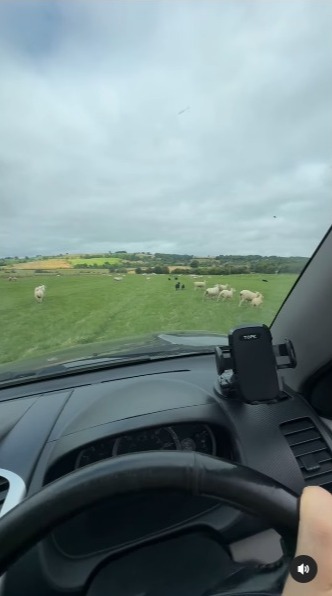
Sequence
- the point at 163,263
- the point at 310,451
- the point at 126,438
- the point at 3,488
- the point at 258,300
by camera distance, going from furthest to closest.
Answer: the point at 258,300, the point at 163,263, the point at 310,451, the point at 126,438, the point at 3,488

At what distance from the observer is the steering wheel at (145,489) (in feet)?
3.90

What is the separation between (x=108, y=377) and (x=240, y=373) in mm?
784

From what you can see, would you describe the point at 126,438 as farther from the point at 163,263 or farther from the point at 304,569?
the point at 304,569

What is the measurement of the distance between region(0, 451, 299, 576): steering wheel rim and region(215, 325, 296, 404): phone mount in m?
1.48

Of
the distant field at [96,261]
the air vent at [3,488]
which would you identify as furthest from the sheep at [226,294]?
the air vent at [3,488]

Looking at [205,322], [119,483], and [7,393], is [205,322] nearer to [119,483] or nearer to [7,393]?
[7,393]

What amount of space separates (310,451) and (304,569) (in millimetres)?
1723

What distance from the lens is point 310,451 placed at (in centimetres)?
279

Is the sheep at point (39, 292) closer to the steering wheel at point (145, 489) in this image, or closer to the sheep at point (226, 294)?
the sheep at point (226, 294)

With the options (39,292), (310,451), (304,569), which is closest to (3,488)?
(39,292)

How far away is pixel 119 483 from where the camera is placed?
1213mm

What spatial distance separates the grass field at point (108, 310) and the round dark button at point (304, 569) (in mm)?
1916

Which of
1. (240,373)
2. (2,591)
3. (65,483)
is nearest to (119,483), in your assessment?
(65,483)

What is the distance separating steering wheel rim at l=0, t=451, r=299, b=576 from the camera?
1.19m
